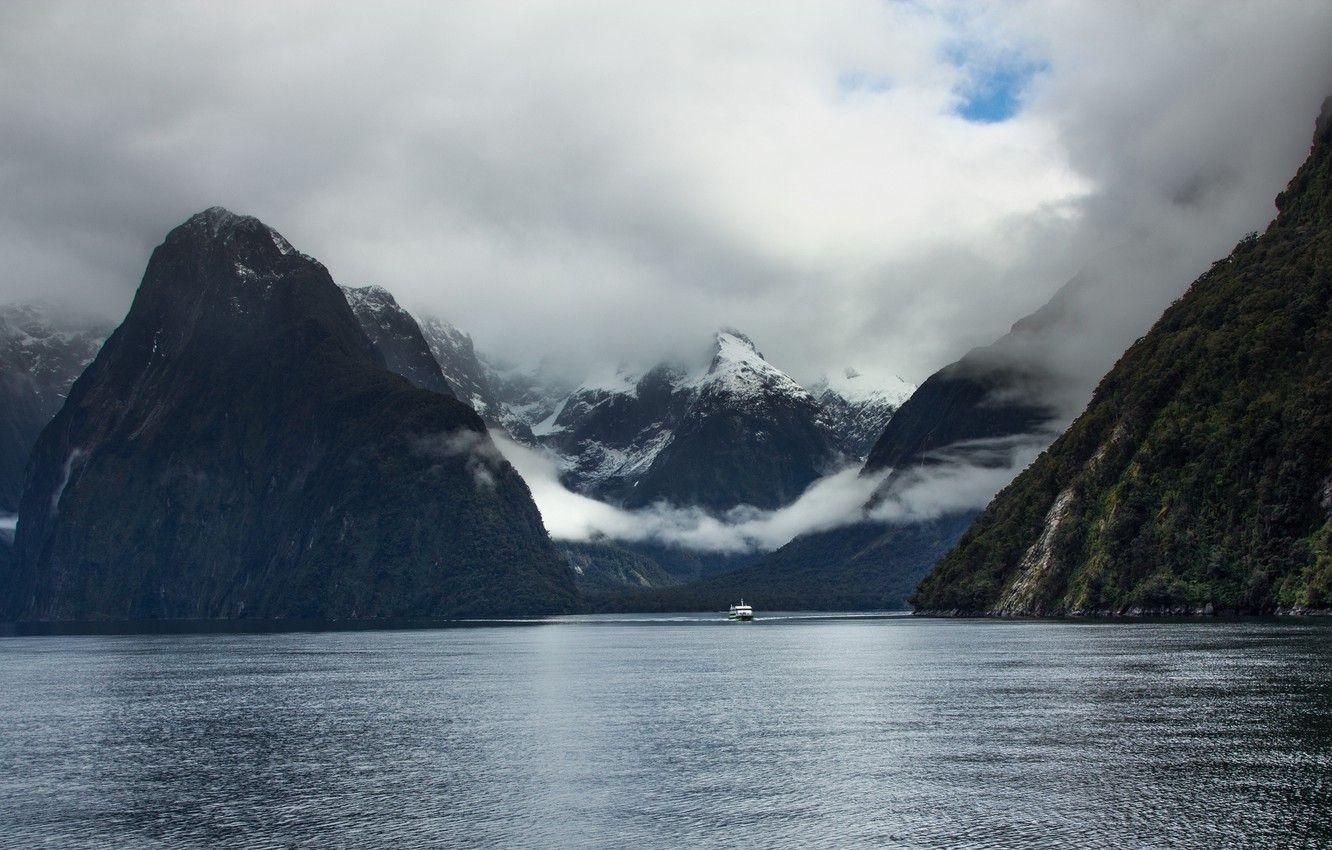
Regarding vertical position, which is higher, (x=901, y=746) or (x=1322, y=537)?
(x=1322, y=537)

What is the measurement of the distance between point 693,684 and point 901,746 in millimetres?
Result: 55998

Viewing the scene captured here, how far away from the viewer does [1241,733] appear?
8012 cm

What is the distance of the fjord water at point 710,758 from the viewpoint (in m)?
60.8

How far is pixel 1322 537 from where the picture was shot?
198 meters

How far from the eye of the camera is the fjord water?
60781 millimetres

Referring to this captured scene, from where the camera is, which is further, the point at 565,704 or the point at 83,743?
the point at 565,704

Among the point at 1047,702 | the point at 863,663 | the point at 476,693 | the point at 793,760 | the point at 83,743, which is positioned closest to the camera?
the point at 793,760

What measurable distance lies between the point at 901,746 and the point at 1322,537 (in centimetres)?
14390

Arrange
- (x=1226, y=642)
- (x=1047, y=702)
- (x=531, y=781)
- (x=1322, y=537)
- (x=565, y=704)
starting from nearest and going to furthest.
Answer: (x=531, y=781) < (x=1047, y=702) < (x=565, y=704) < (x=1226, y=642) < (x=1322, y=537)

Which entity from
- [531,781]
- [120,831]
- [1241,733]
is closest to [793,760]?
[531,781]

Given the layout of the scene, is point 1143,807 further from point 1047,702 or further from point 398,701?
point 398,701

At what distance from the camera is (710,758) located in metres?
81.8

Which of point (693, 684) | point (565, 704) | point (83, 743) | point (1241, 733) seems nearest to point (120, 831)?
point (83, 743)

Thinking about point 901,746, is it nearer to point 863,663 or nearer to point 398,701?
point 398,701
